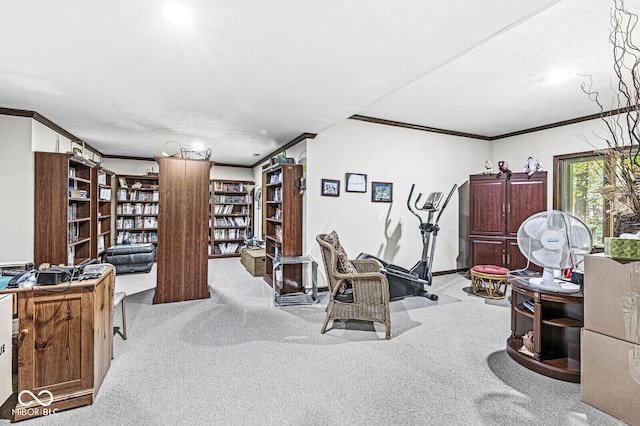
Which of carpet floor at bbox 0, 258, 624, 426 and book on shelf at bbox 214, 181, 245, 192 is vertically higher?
book on shelf at bbox 214, 181, 245, 192

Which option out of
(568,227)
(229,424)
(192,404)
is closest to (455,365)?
(568,227)

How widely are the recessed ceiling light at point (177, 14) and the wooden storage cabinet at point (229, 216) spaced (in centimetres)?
608

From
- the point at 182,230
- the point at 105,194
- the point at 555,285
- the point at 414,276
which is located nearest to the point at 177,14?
the point at 182,230

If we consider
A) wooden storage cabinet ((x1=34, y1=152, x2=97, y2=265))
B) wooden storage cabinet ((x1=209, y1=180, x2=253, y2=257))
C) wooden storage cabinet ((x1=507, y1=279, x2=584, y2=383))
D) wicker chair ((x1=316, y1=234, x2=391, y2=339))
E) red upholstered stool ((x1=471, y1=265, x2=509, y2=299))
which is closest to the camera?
wooden storage cabinet ((x1=507, y1=279, x2=584, y2=383))

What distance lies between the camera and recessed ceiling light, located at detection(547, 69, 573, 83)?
10.1 ft

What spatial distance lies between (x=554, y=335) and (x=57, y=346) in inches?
135

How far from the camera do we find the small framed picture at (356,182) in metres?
4.74

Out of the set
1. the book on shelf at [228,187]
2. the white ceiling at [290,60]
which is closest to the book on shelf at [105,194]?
the white ceiling at [290,60]

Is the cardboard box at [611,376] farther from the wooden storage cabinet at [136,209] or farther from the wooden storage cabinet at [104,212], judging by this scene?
the wooden storage cabinet at [136,209]

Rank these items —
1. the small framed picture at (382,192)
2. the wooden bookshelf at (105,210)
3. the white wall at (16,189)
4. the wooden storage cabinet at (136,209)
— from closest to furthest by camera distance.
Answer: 1. the white wall at (16,189)
2. the small framed picture at (382,192)
3. the wooden bookshelf at (105,210)
4. the wooden storage cabinet at (136,209)

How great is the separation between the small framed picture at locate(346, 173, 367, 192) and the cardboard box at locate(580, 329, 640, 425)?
3.20m

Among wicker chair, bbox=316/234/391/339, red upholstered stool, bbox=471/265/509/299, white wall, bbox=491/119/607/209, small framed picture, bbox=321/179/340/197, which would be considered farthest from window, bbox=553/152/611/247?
wicker chair, bbox=316/234/391/339

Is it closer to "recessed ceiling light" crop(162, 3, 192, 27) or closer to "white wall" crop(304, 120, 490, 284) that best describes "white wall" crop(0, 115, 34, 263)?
"recessed ceiling light" crop(162, 3, 192, 27)

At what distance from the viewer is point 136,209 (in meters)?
7.31
